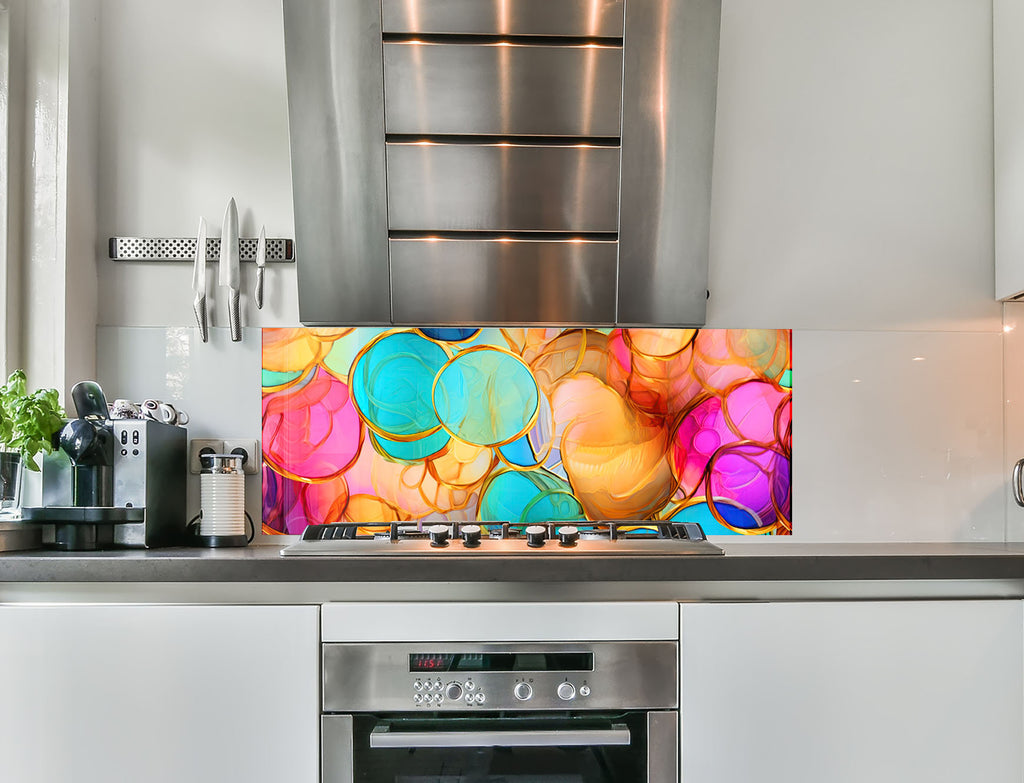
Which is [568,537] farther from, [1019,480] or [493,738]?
[1019,480]

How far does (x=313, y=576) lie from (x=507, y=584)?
1.13 feet

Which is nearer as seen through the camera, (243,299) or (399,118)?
(399,118)

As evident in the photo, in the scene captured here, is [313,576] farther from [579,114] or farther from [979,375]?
[979,375]

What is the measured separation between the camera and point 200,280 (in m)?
1.95

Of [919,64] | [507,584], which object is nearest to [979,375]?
[919,64]

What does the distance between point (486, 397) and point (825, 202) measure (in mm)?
997

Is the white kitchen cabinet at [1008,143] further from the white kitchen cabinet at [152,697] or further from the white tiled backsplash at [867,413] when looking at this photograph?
the white kitchen cabinet at [152,697]

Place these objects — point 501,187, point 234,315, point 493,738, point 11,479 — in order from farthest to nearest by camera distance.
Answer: point 234,315
point 501,187
point 11,479
point 493,738

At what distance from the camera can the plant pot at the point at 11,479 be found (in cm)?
168

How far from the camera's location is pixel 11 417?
159cm

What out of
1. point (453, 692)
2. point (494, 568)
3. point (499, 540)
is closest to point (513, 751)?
point (453, 692)

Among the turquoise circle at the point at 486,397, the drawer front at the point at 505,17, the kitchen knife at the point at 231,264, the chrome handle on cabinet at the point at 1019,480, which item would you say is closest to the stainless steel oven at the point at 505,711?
the turquoise circle at the point at 486,397

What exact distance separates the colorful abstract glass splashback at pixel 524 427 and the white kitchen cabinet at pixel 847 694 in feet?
1.79

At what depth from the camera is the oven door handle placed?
1386 mm
